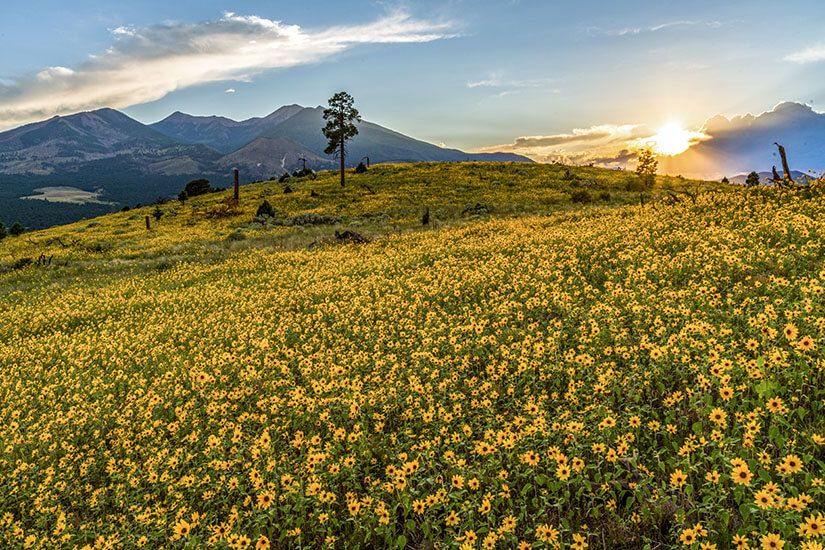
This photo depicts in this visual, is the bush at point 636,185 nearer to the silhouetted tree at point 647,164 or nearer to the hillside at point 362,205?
the hillside at point 362,205

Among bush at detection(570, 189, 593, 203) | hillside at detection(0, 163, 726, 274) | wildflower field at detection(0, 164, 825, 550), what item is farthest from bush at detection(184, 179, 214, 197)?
wildflower field at detection(0, 164, 825, 550)

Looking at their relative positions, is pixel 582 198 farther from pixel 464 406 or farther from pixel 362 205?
pixel 464 406

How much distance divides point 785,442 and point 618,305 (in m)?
4.71

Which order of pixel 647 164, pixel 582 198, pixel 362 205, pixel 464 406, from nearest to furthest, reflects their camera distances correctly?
pixel 464 406, pixel 582 198, pixel 362 205, pixel 647 164

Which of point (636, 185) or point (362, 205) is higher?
point (636, 185)

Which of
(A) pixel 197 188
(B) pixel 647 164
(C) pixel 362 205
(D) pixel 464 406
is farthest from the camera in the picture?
(A) pixel 197 188

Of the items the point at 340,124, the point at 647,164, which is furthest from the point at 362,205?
the point at 647,164

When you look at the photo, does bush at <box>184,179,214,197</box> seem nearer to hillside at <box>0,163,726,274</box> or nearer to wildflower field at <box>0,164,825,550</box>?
hillside at <box>0,163,726,274</box>

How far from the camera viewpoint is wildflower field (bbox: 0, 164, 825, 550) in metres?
4.05

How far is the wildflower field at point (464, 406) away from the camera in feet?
13.3

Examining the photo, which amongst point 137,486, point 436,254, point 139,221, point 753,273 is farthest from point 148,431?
point 139,221

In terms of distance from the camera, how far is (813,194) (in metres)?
14.4

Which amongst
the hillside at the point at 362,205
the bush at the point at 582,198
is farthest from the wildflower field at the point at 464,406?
the bush at the point at 582,198

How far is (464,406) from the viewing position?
20.5 feet
